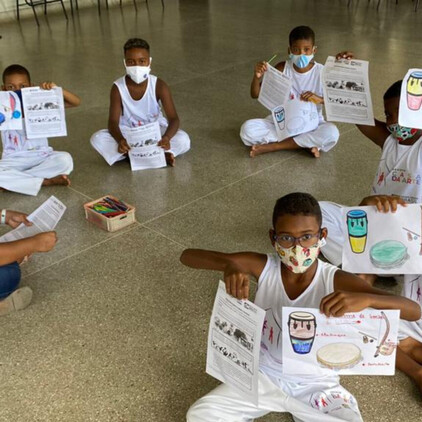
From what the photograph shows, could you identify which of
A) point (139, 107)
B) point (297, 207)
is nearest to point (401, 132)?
point (297, 207)

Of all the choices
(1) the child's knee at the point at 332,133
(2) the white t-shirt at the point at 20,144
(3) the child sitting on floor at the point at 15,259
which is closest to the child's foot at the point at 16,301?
(3) the child sitting on floor at the point at 15,259

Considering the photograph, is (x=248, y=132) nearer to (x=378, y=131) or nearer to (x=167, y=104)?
(x=167, y=104)

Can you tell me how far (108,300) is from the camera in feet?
8.80

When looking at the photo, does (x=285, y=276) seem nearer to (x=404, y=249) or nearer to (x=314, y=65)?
(x=404, y=249)

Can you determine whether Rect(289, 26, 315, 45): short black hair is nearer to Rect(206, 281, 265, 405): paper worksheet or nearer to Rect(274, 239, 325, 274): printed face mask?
Rect(274, 239, 325, 274): printed face mask

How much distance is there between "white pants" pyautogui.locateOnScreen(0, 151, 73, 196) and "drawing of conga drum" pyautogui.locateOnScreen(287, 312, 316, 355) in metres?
2.54

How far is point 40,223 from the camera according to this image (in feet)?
9.00

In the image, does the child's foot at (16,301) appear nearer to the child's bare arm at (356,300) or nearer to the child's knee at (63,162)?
the child's knee at (63,162)

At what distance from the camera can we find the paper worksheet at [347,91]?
298cm

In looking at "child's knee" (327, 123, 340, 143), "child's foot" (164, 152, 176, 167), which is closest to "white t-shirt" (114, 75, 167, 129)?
"child's foot" (164, 152, 176, 167)

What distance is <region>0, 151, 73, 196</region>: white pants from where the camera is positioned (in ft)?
12.2

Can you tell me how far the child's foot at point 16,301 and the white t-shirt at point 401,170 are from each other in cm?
185

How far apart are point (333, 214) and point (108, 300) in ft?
4.28

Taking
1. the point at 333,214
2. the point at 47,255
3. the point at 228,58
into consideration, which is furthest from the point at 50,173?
the point at 228,58
